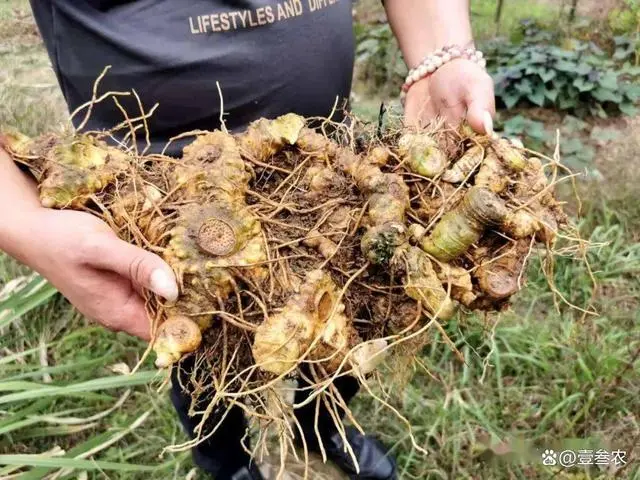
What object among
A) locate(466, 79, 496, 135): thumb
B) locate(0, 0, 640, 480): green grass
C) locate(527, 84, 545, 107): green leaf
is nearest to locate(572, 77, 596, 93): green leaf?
locate(527, 84, 545, 107): green leaf

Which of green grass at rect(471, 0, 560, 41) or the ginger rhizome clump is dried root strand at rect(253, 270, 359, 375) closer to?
the ginger rhizome clump

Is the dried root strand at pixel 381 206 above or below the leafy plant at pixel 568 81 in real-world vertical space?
above

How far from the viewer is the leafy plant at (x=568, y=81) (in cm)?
258

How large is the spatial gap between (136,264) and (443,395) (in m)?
1.25

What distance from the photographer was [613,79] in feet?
8.45

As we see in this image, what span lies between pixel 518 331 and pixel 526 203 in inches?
42.7

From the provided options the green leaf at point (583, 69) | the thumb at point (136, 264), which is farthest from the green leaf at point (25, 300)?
the green leaf at point (583, 69)

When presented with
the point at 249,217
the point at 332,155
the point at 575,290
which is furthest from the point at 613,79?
the point at 249,217

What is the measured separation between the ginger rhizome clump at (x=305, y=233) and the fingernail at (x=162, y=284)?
2.1 inches

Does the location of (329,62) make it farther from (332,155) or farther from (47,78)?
(47,78)

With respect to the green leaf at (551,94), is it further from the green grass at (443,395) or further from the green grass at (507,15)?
the green grass at (443,395)

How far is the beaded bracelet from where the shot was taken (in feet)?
3.86

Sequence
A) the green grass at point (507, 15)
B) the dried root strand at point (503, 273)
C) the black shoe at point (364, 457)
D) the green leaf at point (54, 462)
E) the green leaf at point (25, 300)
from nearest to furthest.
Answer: the dried root strand at point (503, 273) < the green leaf at point (54, 462) < the green leaf at point (25, 300) < the black shoe at point (364, 457) < the green grass at point (507, 15)

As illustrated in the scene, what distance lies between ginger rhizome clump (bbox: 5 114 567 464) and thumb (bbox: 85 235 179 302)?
5 cm
